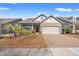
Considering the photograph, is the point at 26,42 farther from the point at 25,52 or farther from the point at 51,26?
the point at 51,26

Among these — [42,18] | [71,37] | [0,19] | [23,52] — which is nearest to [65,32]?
[71,37]

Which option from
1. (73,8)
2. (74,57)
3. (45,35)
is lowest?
(74,57)

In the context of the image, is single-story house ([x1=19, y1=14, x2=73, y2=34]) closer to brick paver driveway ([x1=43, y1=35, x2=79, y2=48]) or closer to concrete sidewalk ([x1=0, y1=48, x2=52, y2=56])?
brick paver driveway ([x1=43, y1=35, x2=79, y2=48])

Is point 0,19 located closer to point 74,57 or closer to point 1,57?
point 1,57

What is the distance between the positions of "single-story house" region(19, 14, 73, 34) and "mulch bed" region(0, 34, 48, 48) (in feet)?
0.58

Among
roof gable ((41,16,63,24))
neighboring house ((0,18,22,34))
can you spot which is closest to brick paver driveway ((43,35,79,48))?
roof gable ((41,16,63,24))

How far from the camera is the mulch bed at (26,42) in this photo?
6508mm

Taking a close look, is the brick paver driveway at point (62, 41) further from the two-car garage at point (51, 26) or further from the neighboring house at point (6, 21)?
the neighboring house at point (6, 21)

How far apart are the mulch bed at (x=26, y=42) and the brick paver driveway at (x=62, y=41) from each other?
13 centimetres

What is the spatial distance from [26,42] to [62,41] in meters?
0.75

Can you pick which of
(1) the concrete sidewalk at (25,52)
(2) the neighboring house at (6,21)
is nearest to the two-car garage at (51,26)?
(1) the concrete sidewalk at (25,52)

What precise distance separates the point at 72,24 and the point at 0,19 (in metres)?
1.49

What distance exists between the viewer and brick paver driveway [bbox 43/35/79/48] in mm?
6535

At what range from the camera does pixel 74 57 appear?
6.18m
